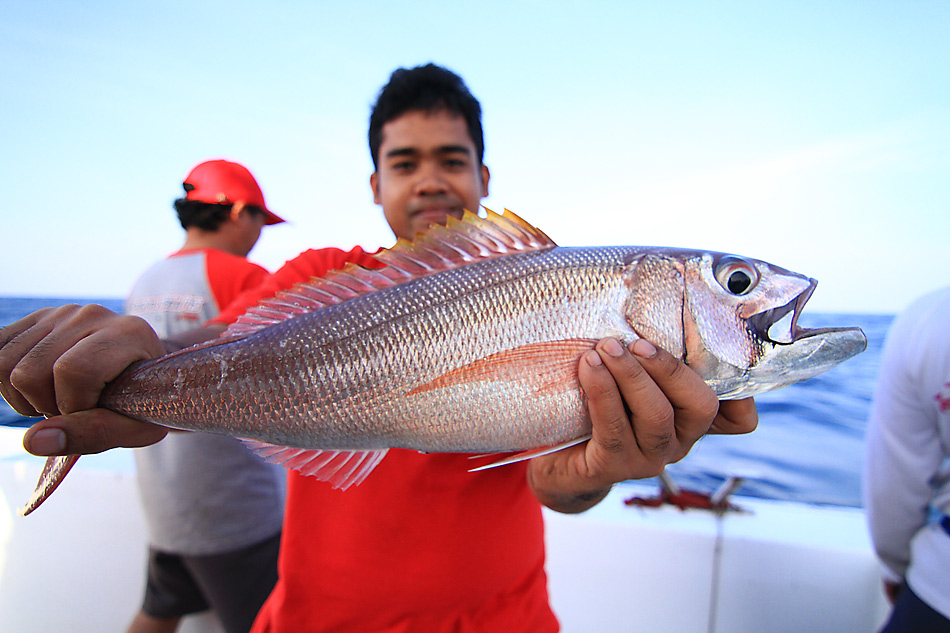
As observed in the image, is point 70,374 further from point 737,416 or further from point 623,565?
point 623,565

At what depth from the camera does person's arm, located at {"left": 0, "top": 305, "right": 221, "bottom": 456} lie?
967 mm

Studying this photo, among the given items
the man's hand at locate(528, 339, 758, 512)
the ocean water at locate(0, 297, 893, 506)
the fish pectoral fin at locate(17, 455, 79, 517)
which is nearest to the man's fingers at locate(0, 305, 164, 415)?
the fish pectoral fin at locate(17, 455, 79, 517)

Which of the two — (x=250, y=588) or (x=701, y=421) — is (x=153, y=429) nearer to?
(x=701, y=421)

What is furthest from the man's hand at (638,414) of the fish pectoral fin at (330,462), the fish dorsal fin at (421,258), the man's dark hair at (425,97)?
the man's dark hair at (425,97)

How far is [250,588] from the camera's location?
7.78ft

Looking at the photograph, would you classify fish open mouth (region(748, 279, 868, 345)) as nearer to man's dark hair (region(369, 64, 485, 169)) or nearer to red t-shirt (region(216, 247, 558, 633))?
red t-shirt (region(216, 247, 558, 633))

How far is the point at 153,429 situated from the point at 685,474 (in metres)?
5.67

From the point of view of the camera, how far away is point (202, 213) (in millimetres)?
2830

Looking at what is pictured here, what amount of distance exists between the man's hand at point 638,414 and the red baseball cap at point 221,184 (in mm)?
2640

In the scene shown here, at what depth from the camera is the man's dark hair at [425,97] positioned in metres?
2.10

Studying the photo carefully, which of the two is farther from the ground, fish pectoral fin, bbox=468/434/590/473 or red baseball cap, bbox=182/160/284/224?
red baseball cap, bbox=182/160/284/224

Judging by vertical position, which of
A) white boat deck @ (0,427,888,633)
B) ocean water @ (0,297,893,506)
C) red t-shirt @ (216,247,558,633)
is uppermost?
red t-shirt @ (216,247,558,633)

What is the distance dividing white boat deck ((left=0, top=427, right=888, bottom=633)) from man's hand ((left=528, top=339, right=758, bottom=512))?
1552 mm

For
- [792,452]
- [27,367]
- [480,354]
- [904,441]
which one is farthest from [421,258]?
[792,452]
